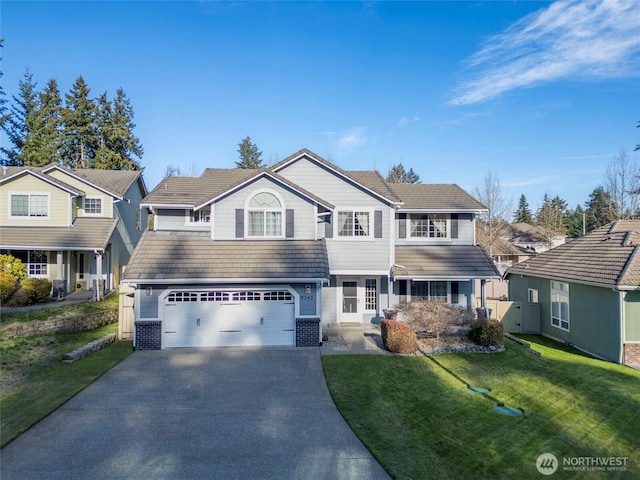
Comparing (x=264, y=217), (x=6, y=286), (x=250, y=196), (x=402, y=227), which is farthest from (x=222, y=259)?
(x=6, y=286)

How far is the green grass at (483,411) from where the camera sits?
6.23 metres

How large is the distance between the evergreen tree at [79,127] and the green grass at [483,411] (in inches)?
1651

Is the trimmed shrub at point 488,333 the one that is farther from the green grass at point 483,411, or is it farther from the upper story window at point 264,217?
the upper story window at point 264,217

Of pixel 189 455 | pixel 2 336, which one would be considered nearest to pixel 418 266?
pixel 189 455

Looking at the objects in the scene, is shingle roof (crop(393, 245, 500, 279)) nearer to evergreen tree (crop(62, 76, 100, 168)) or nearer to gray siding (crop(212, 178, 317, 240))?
gray siding (crop(212, 178, 317, 240))

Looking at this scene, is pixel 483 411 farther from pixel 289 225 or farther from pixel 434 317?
pixel 289 225

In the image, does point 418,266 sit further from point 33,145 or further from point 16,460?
point 33,145

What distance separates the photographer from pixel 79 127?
132 feet

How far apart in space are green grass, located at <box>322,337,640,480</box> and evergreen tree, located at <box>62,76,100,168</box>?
41.9 m

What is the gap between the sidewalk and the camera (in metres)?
12.5

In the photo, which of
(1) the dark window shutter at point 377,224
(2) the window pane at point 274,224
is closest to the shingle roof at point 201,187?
(2) the window pane at point 274,224

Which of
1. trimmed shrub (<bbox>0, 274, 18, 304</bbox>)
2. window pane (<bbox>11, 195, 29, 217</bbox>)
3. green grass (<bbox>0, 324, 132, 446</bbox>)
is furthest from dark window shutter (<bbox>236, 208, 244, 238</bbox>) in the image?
window pane (<bbox>11, 195, 29, 217</bbox>)

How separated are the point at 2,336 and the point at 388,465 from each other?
1451 cm

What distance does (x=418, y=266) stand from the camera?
52.4 feet
